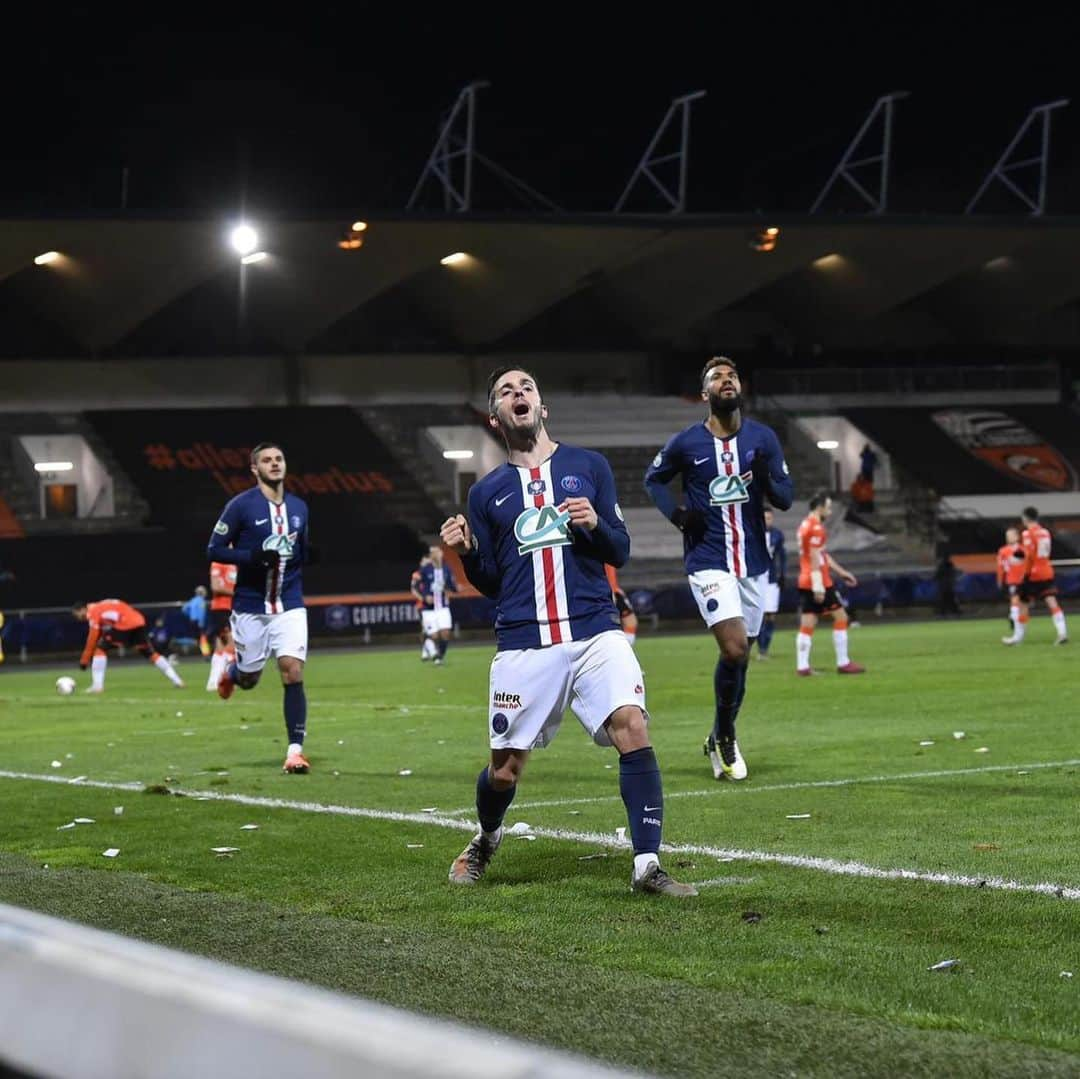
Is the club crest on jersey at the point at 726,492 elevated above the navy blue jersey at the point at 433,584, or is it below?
below

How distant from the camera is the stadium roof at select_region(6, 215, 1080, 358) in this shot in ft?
153

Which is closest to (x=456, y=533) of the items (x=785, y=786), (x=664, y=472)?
(x=785, y=786)

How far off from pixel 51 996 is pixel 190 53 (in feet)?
136

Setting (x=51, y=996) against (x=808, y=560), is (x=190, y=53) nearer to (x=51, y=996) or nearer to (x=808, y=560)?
(x=808, y=560)

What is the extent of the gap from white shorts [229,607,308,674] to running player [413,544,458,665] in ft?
55.7

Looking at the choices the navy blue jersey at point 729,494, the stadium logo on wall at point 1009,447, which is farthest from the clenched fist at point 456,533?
the stadium logo on wall at point 1009,447

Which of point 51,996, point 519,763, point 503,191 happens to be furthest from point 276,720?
point 503,191

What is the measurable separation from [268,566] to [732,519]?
3458 mm

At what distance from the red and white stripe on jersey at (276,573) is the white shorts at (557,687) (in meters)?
5.93

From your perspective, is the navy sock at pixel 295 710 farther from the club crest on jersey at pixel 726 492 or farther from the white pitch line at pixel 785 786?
the club crest on jersey at pixel 726 492

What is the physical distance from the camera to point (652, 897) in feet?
21.2

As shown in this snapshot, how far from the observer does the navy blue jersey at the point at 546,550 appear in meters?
6.97

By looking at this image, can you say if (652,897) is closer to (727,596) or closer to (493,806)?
(493,806)

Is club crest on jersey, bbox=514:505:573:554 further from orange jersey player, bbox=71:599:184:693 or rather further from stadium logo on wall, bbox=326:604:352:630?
stadium logo on wall, bbox=326:604:352:630
